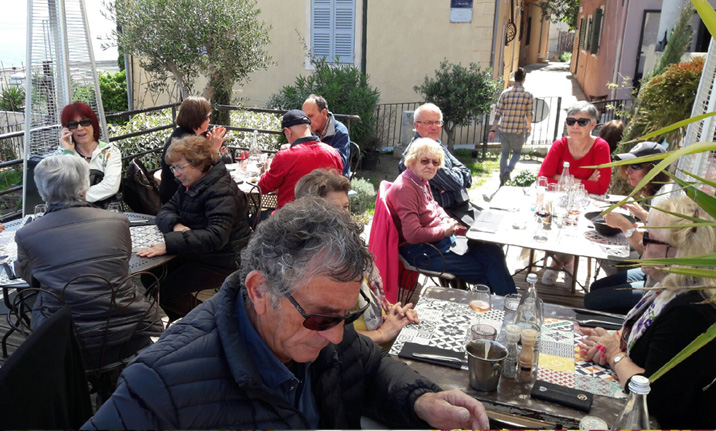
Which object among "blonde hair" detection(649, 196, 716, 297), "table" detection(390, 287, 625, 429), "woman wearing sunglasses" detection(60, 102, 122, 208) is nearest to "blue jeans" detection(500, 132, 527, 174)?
"woman wearing sunglasses" detection(60, 102, 122, 208)

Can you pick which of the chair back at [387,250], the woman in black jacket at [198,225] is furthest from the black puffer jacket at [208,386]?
the chair back at [387,250]

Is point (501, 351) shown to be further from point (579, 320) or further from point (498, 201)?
point (498, 201)

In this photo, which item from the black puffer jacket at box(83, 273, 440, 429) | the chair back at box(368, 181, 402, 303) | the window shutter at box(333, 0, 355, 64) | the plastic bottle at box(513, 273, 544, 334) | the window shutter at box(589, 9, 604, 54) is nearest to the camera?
the black puffer jacket at box(83, 273, 440, 429)

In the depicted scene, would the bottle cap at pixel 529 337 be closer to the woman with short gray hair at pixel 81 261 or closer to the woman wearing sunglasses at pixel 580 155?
the woman with short gray hair at pixel 81 261

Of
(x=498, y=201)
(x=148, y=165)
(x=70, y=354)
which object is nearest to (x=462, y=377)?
(x=70, y=354)

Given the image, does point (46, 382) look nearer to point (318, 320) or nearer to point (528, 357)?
point (318, 320)

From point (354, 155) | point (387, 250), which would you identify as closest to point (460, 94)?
point (354, 155)

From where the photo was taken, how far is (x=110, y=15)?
960 cm

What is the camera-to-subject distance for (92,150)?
4.92 metres

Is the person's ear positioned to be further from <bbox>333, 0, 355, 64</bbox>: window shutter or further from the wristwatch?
<bbox>333, 0, 355, 64</bbox>: window shutter

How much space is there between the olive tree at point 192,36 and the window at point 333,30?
273 cm

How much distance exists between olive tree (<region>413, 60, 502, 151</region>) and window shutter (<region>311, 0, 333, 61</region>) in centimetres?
242

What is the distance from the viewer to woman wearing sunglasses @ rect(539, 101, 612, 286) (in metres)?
5.21

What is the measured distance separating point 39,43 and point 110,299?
3.69 m
